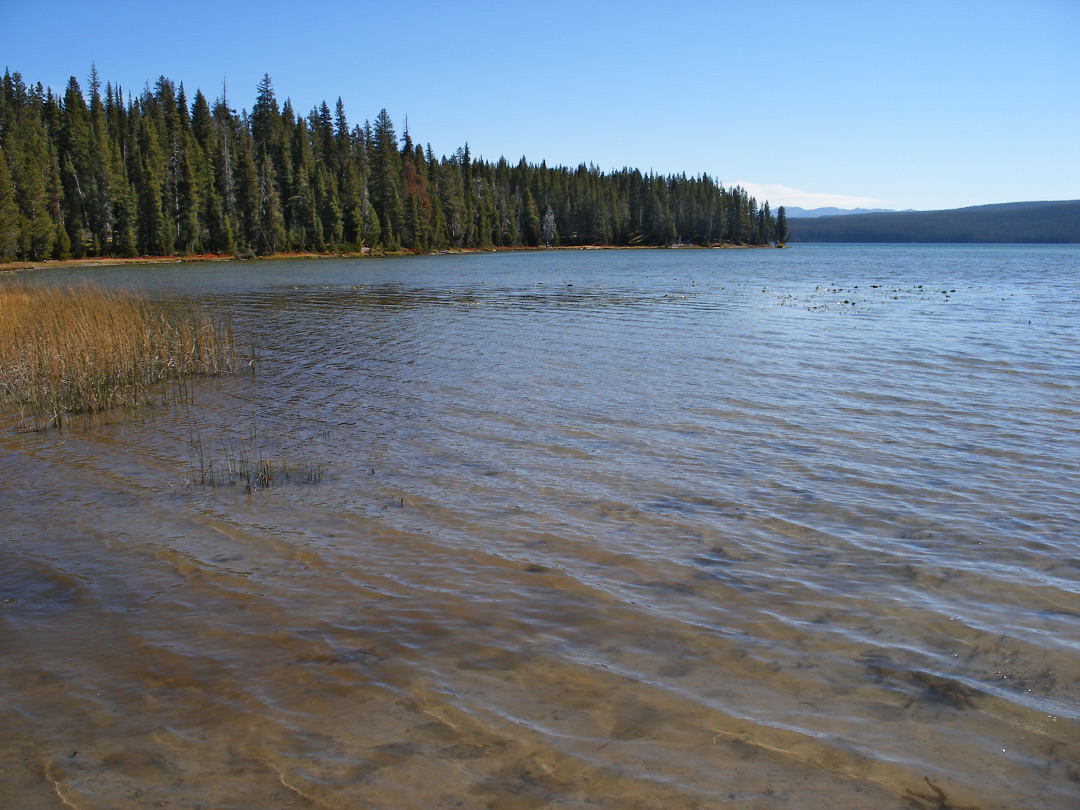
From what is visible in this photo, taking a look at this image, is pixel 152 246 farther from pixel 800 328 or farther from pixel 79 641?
pixel 79 641

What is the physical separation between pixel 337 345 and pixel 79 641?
15.3 m

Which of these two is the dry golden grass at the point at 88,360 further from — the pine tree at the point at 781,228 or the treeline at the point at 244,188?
the pine tree at the point at 781,228

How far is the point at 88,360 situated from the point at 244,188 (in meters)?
81.6

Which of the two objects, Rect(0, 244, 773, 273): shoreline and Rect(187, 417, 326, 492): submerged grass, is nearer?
Rect(187, 417, 326, 492): submerged grass

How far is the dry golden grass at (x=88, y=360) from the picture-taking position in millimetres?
11719

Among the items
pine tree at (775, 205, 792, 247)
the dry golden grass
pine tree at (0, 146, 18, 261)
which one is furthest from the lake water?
pine tree at (775, 205, 792, 247)

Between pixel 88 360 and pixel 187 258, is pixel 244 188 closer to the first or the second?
pixel 187 258

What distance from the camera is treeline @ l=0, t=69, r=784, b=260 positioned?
74938 millimetres

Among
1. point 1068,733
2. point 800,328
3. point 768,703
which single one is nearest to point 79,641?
point 768,703

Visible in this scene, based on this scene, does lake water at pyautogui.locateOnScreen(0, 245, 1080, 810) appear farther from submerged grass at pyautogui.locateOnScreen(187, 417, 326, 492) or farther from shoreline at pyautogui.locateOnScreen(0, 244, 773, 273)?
shoreline at pyautogui.locateOnScreen(0, 244, 773, 273)

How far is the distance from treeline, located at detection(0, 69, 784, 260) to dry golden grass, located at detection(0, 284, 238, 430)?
59.9 meters

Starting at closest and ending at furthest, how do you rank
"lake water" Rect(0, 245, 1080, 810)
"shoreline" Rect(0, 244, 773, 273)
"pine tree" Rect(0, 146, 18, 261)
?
"lake water" Rect(0, 245, 1080, 810), "pine tree" Rect(0, 146, 18, 261), "shoreline" Rect(0, 244, 773, 273)

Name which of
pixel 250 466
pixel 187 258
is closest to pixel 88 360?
pixel 250 466

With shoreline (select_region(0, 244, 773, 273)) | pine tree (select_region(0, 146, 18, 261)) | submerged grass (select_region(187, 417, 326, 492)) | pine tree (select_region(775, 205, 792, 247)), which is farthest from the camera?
pine tree (select_region(775, 205, 792, 247))
